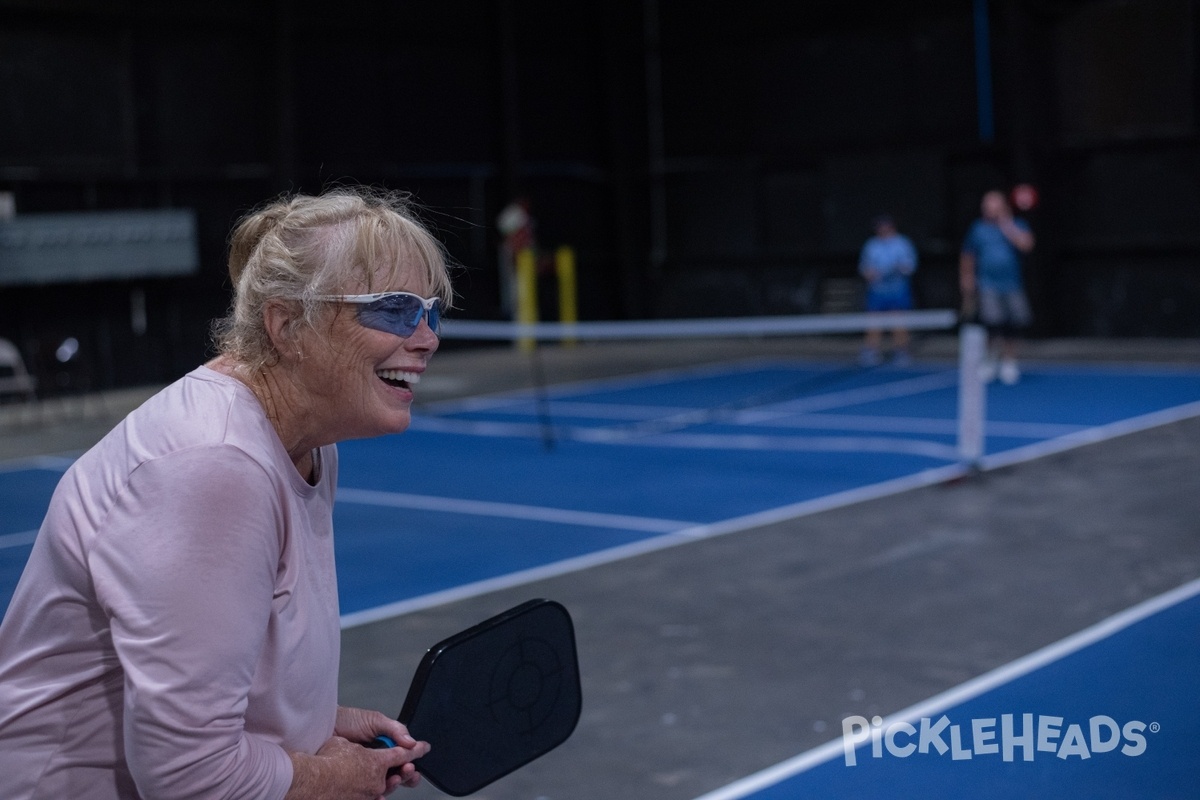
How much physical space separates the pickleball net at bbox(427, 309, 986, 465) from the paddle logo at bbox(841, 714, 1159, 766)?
4251 millimetres

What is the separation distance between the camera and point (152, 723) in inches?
67.3

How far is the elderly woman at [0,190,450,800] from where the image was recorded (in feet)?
5.65

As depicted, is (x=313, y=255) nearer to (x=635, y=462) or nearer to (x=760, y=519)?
(x=760, y=519)

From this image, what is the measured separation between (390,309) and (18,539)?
24.3ft

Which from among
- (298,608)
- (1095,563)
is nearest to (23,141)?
(1095,563)

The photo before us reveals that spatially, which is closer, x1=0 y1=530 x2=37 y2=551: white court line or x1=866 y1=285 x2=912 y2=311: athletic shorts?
x1=0 y1=530 x2=37 y2=551: white court line

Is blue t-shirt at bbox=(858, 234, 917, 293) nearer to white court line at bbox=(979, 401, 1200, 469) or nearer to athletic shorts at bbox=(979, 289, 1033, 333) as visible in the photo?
athletic shorts at bbox=(979, 289, 1033, 333)

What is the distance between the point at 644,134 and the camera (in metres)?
22.5

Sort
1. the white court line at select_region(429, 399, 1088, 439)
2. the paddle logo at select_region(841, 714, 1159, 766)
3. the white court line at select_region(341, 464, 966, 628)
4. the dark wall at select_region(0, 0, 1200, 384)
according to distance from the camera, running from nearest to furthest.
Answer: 1. the paddle logo at select_region(841, 714, 1159, 766)
2. the white court line at select_region(341, 464, 966, 628)
3. the white court line at select_region(429, 399, 1088, 439)
4. the dark wall at select_region(0, 0, 1200, 384)

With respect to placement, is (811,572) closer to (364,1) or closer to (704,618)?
(704,618)

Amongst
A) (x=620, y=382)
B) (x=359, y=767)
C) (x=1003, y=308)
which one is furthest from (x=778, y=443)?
(x=359, y=767)

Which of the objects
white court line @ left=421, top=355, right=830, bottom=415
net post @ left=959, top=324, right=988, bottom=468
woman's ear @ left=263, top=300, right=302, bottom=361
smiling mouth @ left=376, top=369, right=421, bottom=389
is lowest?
white court line @ left=421, top=355, right=830, bottom=415

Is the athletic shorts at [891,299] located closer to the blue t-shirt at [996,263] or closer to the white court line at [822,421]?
the blue t-shirt at [996,263]

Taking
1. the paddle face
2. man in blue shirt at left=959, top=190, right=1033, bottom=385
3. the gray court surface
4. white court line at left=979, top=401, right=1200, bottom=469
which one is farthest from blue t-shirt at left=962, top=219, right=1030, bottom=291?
the paddle face
